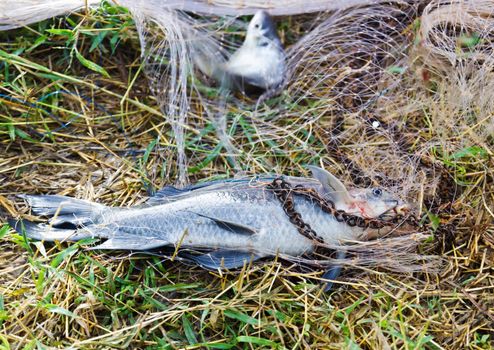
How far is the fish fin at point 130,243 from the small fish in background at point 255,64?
129cm

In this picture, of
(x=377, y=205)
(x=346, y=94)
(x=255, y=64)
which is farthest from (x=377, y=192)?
(x=255, y=64)

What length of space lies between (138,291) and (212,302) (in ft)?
1.28

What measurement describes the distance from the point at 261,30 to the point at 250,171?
1002 mm

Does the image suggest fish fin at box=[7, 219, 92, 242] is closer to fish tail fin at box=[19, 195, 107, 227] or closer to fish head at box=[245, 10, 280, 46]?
fish tail fin at box=[19, 195, 107, 227]

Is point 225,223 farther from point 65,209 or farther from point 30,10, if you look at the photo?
point 30,10

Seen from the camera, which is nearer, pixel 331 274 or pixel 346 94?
pixel 331 274

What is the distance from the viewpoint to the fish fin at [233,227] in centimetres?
332

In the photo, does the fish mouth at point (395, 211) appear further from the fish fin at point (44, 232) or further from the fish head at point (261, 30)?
the fish fin at point (44, 232)

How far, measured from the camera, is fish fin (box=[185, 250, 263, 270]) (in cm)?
330

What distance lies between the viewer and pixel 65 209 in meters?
3.47

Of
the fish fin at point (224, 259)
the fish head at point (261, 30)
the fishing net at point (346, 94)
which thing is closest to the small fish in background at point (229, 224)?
the fish fin at point (224, 259)

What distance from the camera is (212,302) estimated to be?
3.22 meters

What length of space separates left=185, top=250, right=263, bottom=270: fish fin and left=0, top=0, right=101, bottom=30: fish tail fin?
1.76m

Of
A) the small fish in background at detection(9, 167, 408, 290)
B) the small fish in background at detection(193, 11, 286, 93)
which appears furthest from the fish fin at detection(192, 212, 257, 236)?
the small fish in background at detection(193, 11, 286, 93)
